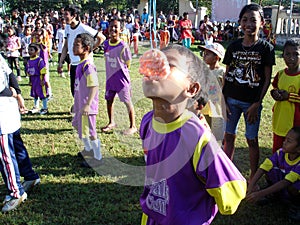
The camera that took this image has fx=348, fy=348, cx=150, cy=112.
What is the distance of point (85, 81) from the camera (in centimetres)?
386

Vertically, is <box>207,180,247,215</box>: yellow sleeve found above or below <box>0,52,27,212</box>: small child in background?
above

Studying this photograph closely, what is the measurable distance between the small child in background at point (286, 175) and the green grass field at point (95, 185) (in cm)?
14

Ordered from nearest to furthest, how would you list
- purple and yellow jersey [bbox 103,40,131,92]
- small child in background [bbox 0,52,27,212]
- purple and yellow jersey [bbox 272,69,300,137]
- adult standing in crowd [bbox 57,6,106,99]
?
small child in background [bbox 0,52,27,212] → purple and yellow jersey [bbox 272,69,300,137] → purple and yellow jersey [bbox 103,40,131,92] → adult standing in crowd [bbox 57,6,106,99]

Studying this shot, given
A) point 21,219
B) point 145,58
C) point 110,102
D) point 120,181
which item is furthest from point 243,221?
point 110,102

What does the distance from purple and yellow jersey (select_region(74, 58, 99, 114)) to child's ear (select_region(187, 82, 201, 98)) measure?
2602 mm

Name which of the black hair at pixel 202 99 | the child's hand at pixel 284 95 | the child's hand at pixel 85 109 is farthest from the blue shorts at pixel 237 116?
the black hair at pixel 202 99

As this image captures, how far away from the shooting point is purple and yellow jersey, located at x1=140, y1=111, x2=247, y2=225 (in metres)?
1.37

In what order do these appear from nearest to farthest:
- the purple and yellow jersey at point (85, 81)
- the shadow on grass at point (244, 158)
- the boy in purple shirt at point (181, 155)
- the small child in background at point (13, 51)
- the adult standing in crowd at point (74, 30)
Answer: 1. the boy in purple shirt at point (181, 155)
2. the purple and yellow jersey at point (85, 81)
3. the shadow on grass at point (244, 158)
4. the adult standing in crowd at point (74, 30)
5. the small child in background at point (13, 51)

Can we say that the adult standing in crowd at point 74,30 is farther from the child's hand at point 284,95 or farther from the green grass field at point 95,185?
the child's hand at point 284,95

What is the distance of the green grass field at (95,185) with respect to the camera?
301 cm

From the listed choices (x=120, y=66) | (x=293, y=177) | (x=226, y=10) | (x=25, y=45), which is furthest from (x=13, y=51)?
(x=226, y=10)

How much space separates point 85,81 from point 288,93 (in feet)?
6.90

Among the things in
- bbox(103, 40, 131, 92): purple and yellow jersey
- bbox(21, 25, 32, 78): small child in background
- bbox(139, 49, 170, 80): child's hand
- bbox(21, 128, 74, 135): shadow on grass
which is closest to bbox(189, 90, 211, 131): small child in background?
bbox(139, 49, 170, 80): child's hand

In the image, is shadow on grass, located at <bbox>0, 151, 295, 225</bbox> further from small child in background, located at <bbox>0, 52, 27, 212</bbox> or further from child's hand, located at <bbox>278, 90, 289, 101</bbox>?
child's hand, located at <bbox>278, 90, 289, 101</bbox>
